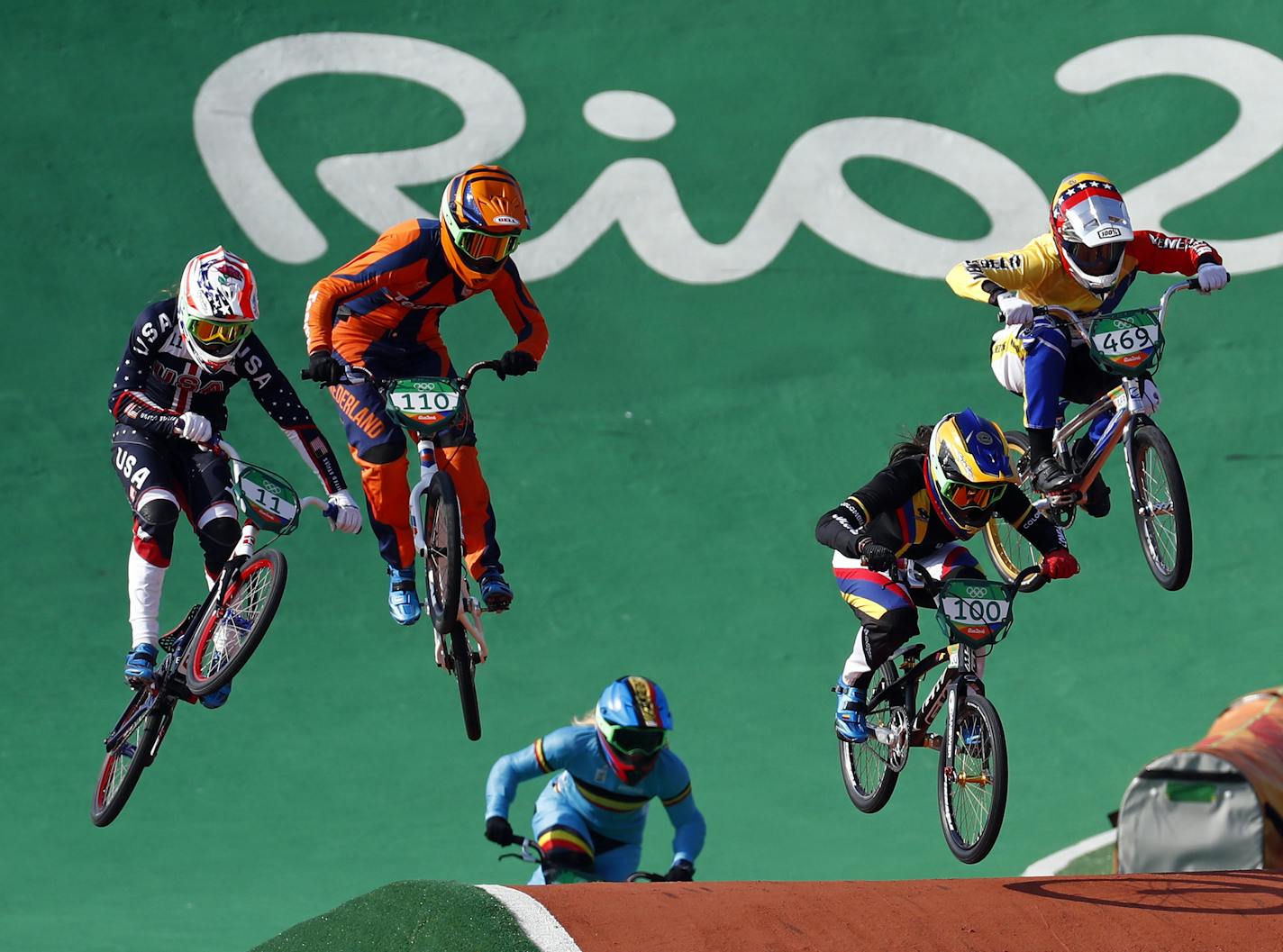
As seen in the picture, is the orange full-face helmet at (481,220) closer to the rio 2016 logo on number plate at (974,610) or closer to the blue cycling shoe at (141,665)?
the blue cycling shoe at (141,665)

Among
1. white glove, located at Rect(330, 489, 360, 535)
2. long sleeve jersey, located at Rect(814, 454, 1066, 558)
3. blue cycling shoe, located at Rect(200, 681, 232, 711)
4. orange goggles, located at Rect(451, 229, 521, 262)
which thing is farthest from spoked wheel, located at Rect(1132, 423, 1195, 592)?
blue cycling shoe, located at Rect(200, 681, 232, 711)

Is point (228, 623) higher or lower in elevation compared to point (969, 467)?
lower

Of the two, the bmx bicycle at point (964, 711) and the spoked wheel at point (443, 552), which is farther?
the spoked wheel at point (443, 552)

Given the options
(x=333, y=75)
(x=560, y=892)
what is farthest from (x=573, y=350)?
(x=560, y=892)

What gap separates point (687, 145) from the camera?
1864 cm

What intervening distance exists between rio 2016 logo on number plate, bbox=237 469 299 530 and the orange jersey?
69 centimetres

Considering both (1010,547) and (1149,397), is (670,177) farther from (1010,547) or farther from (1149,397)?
(1149,397)

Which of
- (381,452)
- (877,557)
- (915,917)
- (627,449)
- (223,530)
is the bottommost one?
(915,917)

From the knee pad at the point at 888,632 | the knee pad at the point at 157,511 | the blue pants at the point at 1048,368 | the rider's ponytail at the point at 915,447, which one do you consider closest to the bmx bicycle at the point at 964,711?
the knee pad at the point at 888,632

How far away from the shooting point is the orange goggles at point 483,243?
9219 millimetres

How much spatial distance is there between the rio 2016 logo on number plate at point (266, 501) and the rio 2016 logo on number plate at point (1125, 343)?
4.10 metres

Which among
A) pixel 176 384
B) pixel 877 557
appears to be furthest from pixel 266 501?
pixel 877 557

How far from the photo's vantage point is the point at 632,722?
11.8m

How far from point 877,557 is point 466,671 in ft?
7.05
